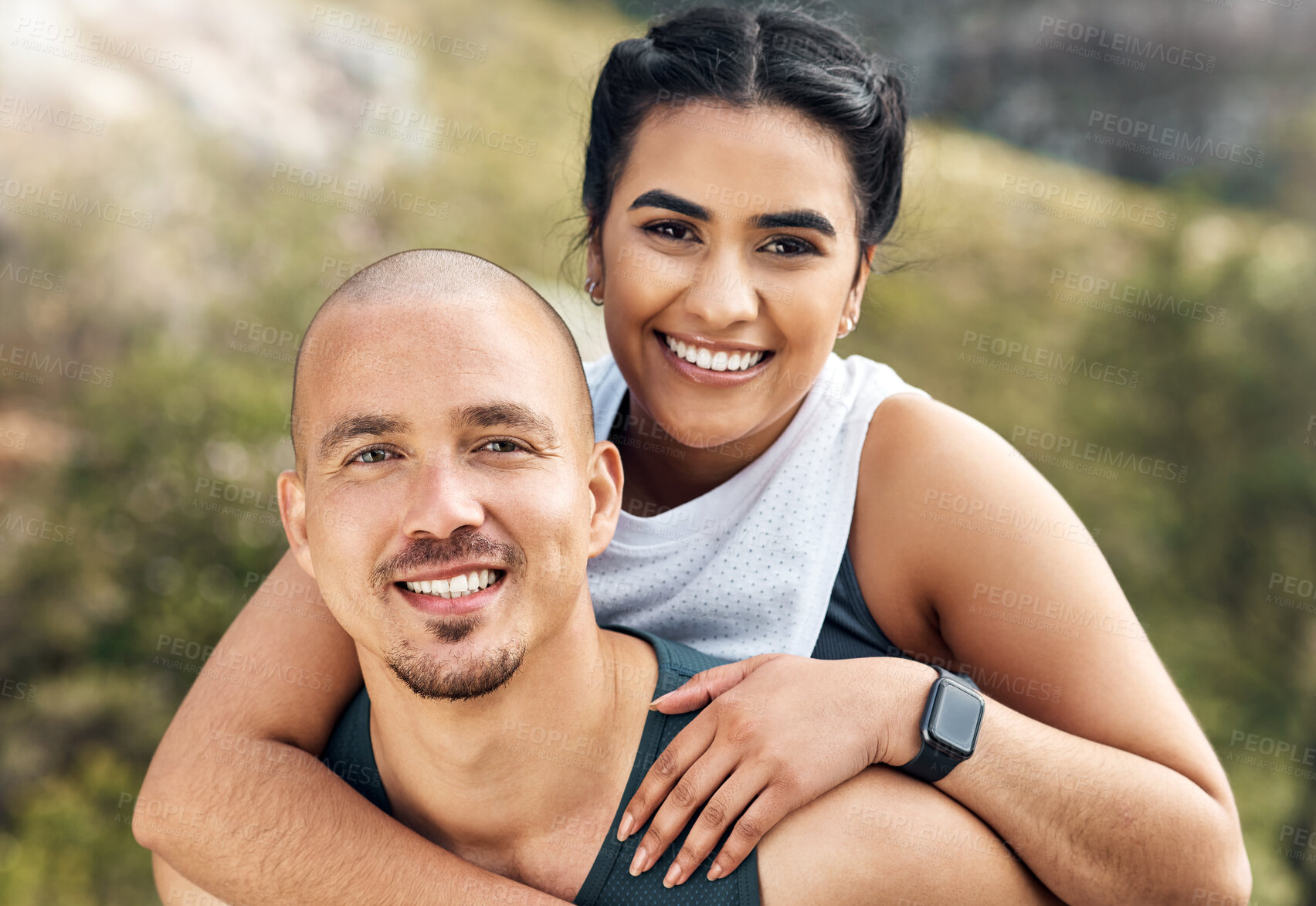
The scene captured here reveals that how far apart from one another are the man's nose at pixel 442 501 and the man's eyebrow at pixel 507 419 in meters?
0.07

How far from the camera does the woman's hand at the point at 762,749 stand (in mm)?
2057

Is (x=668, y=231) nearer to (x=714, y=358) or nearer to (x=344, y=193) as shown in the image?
(x=714, y=358)

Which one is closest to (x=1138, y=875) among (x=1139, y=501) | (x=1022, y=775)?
(x=1022, y=775)

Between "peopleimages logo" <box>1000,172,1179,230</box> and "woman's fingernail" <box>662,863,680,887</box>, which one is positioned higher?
"peopleimages logo" <box>1000,172,1179,230</box>

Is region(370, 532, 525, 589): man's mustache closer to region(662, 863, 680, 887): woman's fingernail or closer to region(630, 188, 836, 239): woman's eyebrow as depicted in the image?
region(662, 863, 680, 887): woman's fingernail

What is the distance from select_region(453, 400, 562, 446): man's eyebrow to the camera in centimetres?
198

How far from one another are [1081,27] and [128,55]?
8401mm

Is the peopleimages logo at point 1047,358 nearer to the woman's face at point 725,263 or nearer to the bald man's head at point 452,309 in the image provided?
the woman's face at point 725,263

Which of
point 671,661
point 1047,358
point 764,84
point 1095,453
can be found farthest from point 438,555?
point 1047,358

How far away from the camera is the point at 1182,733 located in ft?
7.95

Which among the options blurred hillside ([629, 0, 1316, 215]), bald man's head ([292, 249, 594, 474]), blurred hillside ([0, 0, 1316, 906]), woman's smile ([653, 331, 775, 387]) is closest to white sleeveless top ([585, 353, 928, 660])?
woman's smile ([653, 331, 775, 387])

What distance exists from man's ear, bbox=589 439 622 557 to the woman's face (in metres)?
0.42

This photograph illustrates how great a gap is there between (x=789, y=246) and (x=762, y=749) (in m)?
1.18

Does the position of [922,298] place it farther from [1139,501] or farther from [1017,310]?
[1139,501]
